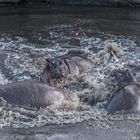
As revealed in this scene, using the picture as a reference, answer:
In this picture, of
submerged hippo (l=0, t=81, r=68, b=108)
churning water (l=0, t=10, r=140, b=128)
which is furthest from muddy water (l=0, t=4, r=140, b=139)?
submerged hippo (l=0, t=81, r=68, b=108)

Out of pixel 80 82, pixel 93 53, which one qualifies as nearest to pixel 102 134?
pixel 80 82

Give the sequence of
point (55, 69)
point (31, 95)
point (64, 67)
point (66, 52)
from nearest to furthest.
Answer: point (31, 95), point (55, 69), point (64, 67), point (66, 52)

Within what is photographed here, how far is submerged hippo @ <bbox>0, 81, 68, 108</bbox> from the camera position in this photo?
8.20 m

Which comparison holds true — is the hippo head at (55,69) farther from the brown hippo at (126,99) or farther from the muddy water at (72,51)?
the brown hippo at (126,99)

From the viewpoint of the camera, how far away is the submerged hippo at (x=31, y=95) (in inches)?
323

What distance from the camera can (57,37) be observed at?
13.4 m

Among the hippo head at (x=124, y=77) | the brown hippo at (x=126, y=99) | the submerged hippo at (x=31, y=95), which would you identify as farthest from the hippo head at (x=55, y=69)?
the brown hippo at (x=126, y=99)

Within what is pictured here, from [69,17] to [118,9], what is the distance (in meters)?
2.14

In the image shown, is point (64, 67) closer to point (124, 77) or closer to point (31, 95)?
point (124, 77)

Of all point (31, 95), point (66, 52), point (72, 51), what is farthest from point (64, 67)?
point (72, 51)

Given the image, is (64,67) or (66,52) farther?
(66,52)

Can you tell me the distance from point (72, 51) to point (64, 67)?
2596mm

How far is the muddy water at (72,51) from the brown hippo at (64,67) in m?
0.17

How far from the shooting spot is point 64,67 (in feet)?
31.3
